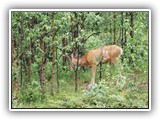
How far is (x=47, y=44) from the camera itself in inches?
271

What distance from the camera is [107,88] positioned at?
6902 mm

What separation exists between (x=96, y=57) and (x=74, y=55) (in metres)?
0.19

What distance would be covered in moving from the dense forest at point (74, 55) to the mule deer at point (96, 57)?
→ 0.03 metres

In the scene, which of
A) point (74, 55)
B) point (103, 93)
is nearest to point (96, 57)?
point (74, 55)

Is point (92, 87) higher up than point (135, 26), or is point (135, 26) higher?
point (135, 26)

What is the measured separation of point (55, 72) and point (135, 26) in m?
0.77

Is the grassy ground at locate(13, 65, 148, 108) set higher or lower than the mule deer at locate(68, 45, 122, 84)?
lower

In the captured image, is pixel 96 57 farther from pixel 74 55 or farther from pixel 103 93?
pixel 103 93

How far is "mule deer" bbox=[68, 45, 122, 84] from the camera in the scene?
6.90 m

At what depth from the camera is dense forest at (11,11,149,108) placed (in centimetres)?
687

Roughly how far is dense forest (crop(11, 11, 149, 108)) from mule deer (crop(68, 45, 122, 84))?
0.03m
